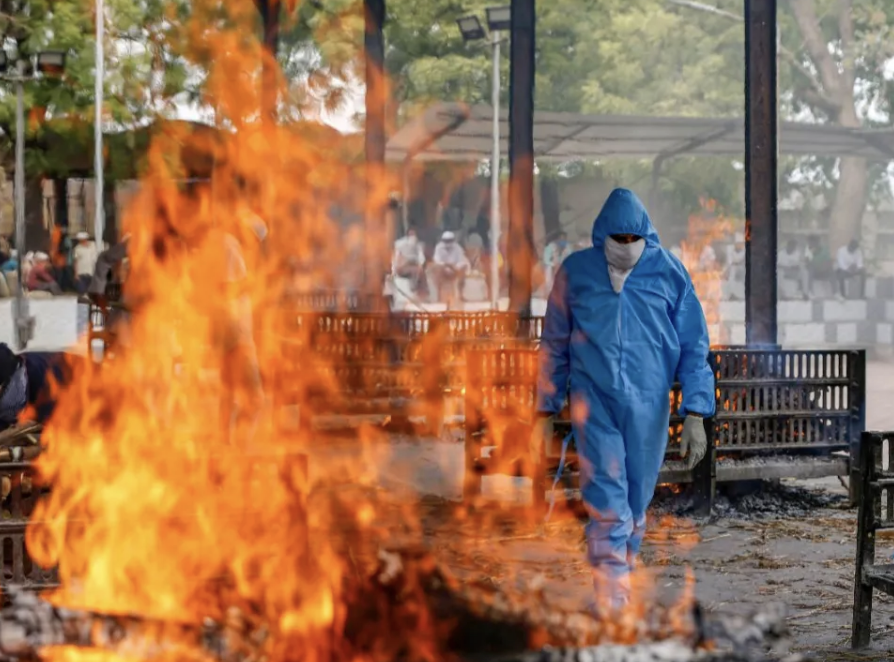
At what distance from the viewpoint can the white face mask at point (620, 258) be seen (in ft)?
17.4

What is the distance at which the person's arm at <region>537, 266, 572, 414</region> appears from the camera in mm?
5535

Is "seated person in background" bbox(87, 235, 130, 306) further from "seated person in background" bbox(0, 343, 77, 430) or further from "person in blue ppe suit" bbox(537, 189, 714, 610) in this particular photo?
"person in blue ppe suit" bbox(537, 189, 714, 610)

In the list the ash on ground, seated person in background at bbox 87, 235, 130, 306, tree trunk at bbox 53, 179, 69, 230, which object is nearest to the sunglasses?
the ash on ground

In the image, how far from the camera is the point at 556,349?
5562 mm

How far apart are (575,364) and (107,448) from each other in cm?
231

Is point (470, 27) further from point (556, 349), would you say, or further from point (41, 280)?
point (556, 349)

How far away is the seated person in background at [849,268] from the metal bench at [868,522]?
2343 centimetres

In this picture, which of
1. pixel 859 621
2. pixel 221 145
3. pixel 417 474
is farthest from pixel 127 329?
pixel 221 145

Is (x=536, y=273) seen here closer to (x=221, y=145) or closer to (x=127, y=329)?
(x=221, y=145)

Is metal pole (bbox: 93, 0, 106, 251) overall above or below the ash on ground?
above

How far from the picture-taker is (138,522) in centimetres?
431

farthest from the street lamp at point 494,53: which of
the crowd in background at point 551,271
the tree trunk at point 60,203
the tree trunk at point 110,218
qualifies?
the tree trunk at point 60,203

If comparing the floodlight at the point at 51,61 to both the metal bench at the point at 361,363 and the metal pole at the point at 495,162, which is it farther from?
the metal bench at the point at 361,363

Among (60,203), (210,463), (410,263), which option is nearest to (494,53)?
(410,263)
